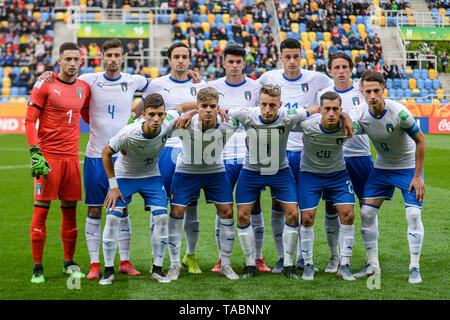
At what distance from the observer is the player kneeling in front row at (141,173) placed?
5602 mm

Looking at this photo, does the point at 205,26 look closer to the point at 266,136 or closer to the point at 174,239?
the point at 266,136

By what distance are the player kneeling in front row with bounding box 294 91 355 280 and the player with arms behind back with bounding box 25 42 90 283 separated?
2.29m

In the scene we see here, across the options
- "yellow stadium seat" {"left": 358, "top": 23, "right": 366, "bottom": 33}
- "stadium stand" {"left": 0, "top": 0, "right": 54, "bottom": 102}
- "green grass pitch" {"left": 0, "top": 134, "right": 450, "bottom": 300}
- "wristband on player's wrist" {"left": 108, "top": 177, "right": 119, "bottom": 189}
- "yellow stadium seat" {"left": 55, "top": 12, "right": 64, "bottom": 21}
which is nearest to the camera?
"green grass pitch" {"left": 0, "top": 134, "right": 450, "bottom": 300}

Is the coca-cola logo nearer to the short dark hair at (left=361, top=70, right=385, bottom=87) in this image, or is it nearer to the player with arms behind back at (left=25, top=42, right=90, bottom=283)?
the short dark hair at (left=361, top=70, right=385, bottom=87)

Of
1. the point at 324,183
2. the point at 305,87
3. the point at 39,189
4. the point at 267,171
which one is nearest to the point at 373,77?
the point at 305,87

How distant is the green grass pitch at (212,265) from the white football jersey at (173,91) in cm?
163

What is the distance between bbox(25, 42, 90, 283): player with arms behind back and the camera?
590 cm

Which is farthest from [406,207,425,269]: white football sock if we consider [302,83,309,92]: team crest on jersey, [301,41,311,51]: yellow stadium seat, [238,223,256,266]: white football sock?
[301,41,311,51]: yellow stadium seat

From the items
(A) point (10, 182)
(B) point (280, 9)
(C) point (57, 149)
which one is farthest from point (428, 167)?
(B) point (280, 9)

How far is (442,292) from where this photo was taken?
526 centimetres

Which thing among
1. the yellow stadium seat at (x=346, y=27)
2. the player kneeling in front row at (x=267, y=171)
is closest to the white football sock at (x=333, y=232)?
the player kneeling in front row at (x=267, y=171)

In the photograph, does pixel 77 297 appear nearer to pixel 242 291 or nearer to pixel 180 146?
pixel 242 291

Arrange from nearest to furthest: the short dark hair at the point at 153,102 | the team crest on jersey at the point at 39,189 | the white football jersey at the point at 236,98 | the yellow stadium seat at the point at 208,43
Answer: the short dark hair at the point at 153,102, the team crest on jersey at the point at 39,189, the white football jersey at the point at 236,98, the yellow stadium seat at the point at 208,43

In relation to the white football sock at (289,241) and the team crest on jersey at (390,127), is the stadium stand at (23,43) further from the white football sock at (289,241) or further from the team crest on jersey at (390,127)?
the team crest on jersey at (390,127)
